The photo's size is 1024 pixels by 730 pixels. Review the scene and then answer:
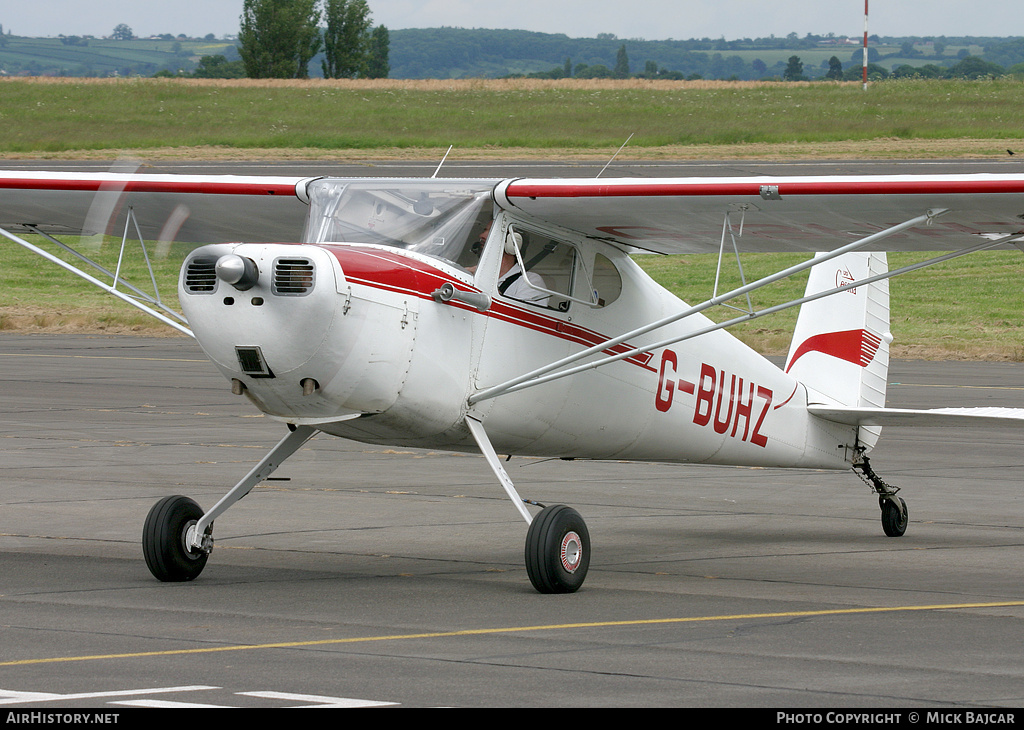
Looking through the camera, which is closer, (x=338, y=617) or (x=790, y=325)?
(x=338, y=617)

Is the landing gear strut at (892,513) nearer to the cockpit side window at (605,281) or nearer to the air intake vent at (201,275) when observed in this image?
the cockpit side window at (605,281)

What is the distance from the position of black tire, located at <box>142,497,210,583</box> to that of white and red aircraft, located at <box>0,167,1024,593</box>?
12mm

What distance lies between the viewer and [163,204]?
452 inches

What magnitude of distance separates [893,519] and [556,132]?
156 feet

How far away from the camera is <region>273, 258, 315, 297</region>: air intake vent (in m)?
7.85

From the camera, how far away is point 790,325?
1220 inches

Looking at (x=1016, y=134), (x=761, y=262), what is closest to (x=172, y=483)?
(x=761, y=262)

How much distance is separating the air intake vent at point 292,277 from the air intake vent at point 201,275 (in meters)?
0.35

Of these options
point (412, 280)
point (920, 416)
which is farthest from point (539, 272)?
point (920, 416)

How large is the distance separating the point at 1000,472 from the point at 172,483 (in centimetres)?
877

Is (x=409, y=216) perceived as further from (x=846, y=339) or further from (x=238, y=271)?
(x=846, y=339)

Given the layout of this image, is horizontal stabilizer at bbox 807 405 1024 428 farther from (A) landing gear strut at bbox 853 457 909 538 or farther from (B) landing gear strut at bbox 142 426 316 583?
(B) landing gear strut at bbox 142 426 316 583

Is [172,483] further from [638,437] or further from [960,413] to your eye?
Answer: [960,413]
